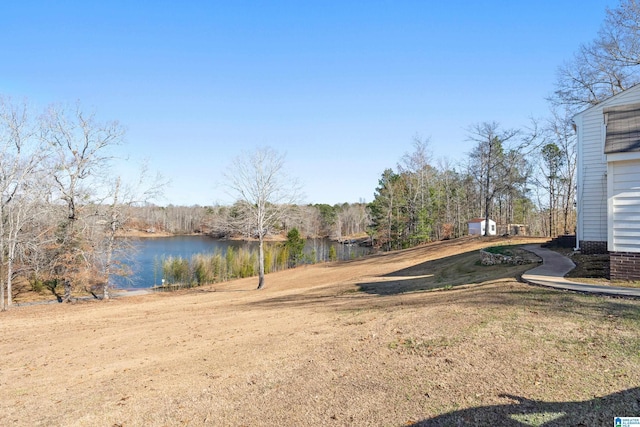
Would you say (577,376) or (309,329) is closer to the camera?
(577,376)

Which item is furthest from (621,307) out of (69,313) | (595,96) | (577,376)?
(595,96)

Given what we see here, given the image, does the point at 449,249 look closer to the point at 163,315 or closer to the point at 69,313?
the point at 163,315

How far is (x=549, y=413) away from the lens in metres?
3.51

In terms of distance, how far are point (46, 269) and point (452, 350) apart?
19856 millimetres

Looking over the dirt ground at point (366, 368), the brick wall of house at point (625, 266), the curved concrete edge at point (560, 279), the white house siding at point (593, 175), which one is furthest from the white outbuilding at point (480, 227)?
the dirt ground at point (366, 368)

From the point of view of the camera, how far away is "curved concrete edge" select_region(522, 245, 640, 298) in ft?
23.8

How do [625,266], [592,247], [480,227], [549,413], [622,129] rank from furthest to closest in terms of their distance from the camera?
1. [480,227]
2. [592,247]
3. [622,129]
4. [625,266]
5. [549,413]

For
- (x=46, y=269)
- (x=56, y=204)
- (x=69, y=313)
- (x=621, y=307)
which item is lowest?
(x=69, y=313)

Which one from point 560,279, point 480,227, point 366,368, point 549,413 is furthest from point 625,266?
point 480,227

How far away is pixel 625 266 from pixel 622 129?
3472 mm

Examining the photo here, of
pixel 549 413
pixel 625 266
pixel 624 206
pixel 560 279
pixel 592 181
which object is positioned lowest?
pixel 549 413

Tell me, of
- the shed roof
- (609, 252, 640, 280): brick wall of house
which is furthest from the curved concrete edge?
→ the shed roof

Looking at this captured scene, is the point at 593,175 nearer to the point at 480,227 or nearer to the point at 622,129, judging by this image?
the point at 622,129

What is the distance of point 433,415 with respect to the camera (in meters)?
3.71
